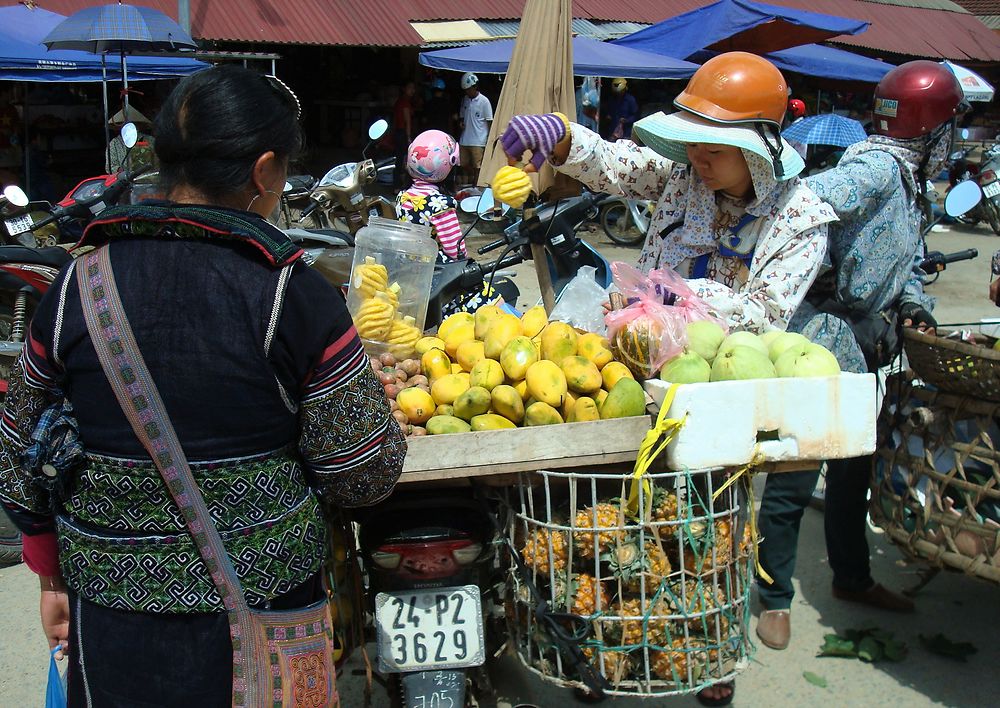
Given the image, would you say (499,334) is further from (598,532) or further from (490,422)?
(598,532)

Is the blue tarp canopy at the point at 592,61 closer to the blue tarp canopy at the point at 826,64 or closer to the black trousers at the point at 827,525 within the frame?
the blue tarp canopy at the point at 826,64

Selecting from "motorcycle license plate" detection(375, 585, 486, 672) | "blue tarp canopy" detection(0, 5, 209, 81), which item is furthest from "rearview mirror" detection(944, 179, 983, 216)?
"blue tarp canopy" detection(0, 5, 209, 81)

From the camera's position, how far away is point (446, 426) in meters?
2.21

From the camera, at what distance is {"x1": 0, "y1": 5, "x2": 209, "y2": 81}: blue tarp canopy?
987 centimetres

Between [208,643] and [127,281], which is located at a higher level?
[127,281]

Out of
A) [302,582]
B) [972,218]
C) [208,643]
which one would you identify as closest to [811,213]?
[302,582]

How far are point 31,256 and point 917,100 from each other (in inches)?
158

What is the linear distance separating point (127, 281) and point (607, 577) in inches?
47.2

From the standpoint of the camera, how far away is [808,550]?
3.96m

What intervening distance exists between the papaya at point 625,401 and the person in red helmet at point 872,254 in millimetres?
1039

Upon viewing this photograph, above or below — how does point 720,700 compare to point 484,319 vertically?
below

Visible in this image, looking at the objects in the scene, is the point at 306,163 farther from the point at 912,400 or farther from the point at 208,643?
the point at 208,643

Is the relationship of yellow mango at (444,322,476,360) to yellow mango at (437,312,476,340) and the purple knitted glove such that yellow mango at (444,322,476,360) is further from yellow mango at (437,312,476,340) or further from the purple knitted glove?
the purple knitted glove

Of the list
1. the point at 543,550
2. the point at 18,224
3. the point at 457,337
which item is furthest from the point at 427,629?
the point at 18,224
